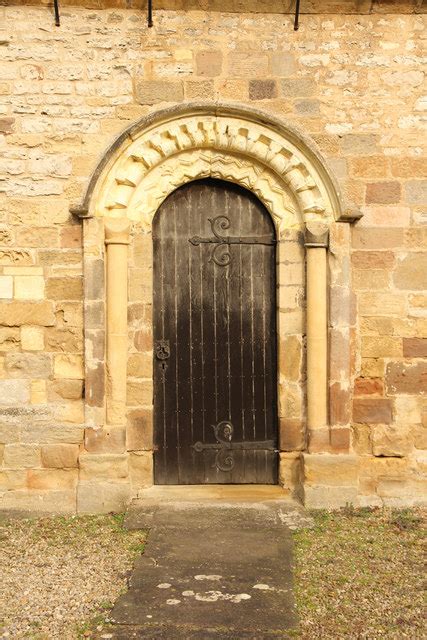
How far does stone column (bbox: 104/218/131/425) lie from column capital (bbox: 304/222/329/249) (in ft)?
4.68

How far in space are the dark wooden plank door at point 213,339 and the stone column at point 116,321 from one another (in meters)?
0.32

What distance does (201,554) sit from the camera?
13.1 feet

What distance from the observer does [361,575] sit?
3719 mm

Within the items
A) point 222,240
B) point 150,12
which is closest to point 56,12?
point 150,12

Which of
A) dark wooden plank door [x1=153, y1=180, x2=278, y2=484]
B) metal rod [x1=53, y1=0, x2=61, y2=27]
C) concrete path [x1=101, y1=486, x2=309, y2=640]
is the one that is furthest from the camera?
dark wooden plank door [x1=153, y1=180, x2=278, y2=484]

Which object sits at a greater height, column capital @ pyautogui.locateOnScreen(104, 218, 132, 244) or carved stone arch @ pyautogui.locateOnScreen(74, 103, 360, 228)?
carved stone arch @ pyautogui.locateOnScreen(74, 103, 360, 228)

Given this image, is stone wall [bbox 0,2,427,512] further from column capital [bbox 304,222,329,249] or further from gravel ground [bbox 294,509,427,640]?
gravel ground [bbox 294,509,427,640]

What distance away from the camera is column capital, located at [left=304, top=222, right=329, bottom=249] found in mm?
4953

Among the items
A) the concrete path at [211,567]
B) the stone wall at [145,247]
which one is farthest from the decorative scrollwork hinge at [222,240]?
the concrete path at [211,567]

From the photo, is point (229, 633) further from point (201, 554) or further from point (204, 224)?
point (204, 224)

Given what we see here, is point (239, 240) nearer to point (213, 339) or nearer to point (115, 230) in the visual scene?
point (213, 339)

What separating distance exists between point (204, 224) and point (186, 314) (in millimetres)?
752

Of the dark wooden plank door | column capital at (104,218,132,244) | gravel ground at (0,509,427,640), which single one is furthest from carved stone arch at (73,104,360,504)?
gravel ground at (0,509,427,640)

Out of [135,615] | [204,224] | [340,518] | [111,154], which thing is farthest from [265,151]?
[135,615]
